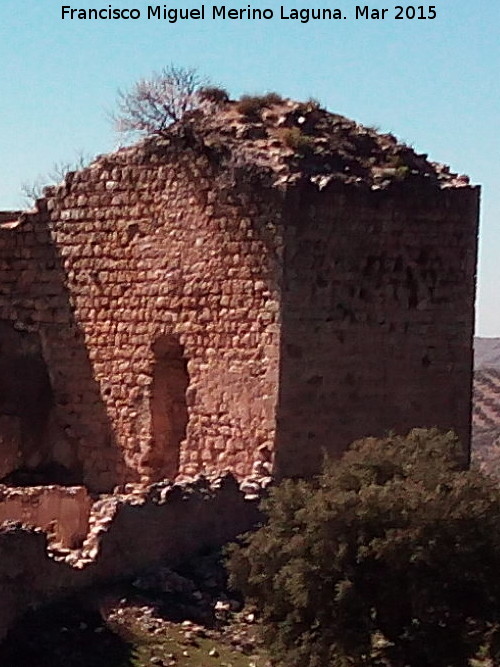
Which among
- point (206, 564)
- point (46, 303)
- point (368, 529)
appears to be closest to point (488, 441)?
point (46, 303)

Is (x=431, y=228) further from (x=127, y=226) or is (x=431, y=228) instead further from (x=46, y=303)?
(x=46, y=303)

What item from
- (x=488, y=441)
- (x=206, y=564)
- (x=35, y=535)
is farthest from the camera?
(x=488, y=441)

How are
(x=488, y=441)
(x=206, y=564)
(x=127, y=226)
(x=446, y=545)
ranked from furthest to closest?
(x=488, y=441) → (x=127, y=226) → (x=206, y=564) → (x=446, y=545)

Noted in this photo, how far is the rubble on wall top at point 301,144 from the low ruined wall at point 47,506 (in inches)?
141

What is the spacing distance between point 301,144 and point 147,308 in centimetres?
237

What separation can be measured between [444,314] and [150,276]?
10.1 ft

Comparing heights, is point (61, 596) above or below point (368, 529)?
below

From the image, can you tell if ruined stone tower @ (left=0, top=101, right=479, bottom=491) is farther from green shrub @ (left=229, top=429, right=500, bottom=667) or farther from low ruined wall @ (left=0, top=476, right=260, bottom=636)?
green shrub @ (left=229, top=429, right=500, bottom=667)

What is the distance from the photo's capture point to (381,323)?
43.6 ft

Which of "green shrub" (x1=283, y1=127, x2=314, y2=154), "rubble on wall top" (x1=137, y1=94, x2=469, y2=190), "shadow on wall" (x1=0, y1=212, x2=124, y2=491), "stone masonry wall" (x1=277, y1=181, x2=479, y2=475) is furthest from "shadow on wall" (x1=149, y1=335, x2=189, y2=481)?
"green shrub" (x1=283, y1=127, x2=314, y2=154)

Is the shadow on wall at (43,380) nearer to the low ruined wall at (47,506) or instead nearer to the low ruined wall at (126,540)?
the low ruined wall at (47,506)

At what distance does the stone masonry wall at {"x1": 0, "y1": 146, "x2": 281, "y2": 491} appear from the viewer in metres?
13.1

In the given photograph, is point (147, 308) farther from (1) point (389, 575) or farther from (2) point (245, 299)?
(1) point (389, 575)

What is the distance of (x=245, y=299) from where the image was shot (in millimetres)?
13109
